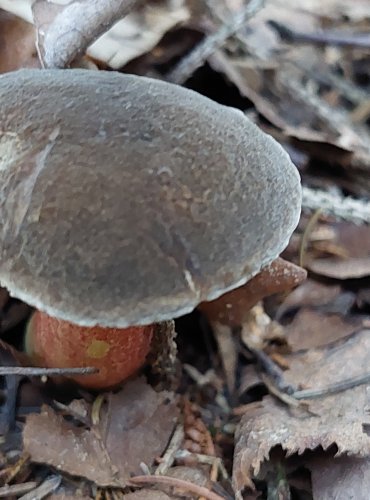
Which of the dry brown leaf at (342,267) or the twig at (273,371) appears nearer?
the twig at (273,371)

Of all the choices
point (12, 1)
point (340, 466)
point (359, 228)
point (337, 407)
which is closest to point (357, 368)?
point (337, 407)

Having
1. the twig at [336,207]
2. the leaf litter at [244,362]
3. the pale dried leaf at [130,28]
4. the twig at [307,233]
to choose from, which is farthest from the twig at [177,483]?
the pale dried leaf at [130,28]

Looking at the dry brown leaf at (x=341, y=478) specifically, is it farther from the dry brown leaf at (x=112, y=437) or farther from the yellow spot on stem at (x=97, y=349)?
the yellow spot on stem at (x=97, y=349)

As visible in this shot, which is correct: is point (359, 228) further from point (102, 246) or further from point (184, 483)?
point (102, 246)

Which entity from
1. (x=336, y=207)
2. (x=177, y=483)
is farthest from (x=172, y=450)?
(x=336, y=207)

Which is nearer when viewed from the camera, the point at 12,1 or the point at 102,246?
the point at 102,246

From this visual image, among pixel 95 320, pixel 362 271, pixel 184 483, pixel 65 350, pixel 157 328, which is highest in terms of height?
pixel 95 320
